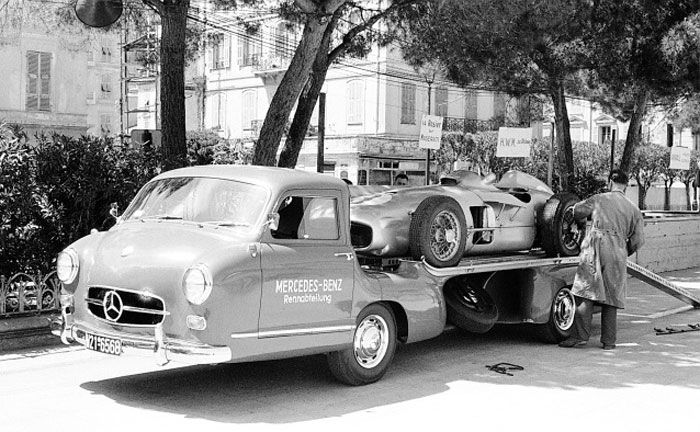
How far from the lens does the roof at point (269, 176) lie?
763 centimetres

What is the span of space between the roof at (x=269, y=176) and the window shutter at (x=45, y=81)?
22553 mm

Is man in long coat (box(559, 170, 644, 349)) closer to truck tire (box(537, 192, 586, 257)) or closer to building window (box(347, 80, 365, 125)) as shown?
truck tire (box(537, 192, 586, 257))

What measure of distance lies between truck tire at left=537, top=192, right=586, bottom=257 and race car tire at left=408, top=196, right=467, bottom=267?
1.83m

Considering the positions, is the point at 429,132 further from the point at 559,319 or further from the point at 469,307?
the point at 469,307

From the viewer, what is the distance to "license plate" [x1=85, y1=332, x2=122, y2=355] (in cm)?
689

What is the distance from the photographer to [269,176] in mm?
7699

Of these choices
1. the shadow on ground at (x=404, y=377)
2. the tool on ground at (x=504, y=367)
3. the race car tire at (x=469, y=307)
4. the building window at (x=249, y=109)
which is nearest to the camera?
the shadow on ground at (x=404, y=377)

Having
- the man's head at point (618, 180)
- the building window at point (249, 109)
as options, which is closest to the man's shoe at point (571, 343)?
the man's head at point (618, 180)

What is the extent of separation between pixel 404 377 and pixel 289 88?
5.68m

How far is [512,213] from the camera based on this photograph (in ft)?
34.5

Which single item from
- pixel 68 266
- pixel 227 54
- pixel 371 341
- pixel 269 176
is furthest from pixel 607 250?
pixel 227 54

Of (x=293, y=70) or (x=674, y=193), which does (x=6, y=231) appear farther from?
(x=674, y=193)

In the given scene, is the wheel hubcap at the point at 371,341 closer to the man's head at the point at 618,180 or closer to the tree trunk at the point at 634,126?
the man's head at the point at 618,180

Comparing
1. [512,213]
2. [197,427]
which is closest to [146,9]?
[512,213]
